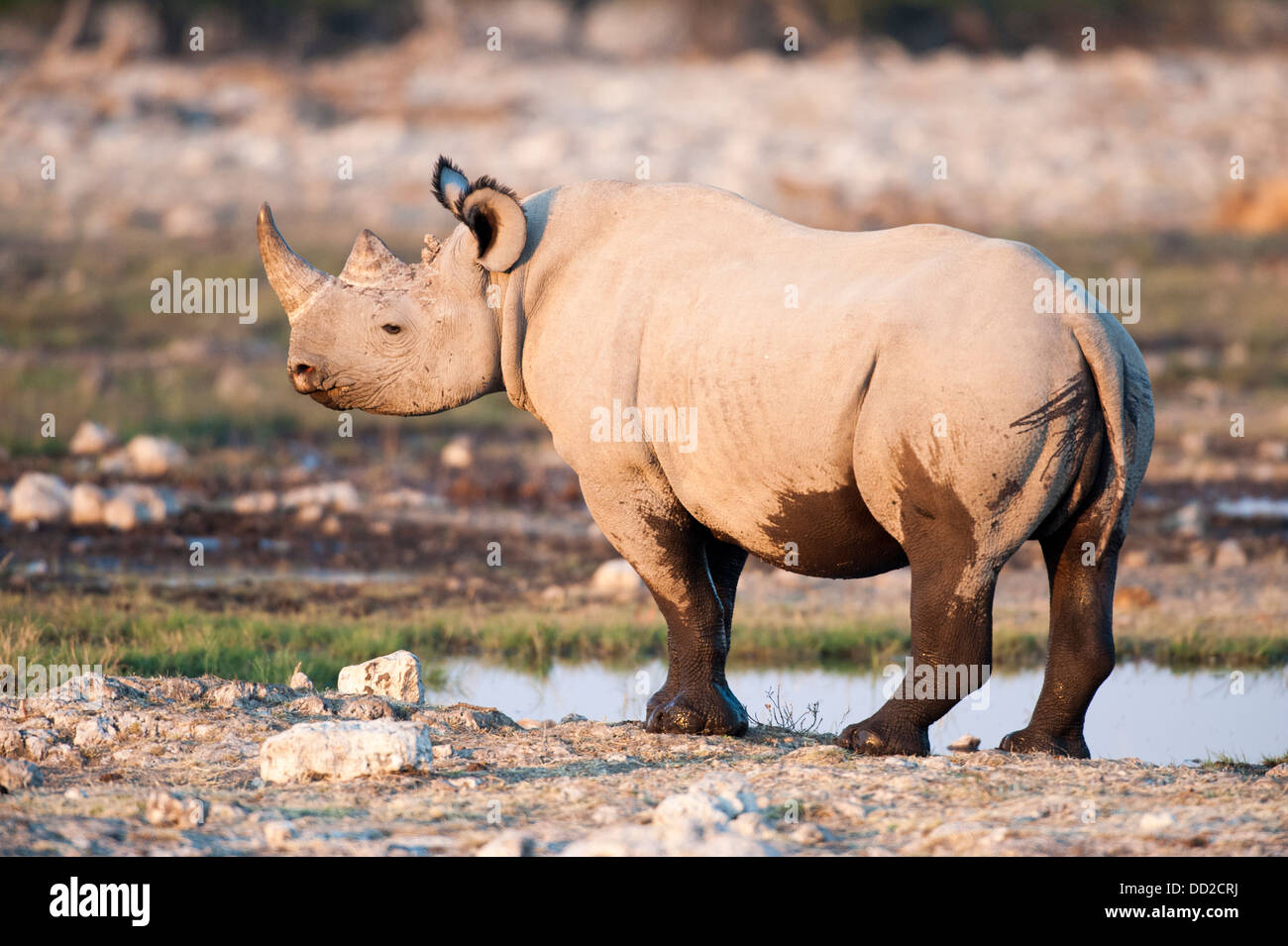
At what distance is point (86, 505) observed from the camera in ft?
38.2

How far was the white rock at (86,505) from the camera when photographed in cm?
1159

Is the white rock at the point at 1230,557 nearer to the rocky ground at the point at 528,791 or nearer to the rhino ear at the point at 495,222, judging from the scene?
the rocky ground at the point at 528,791

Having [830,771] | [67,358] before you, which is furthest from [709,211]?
[67,358]

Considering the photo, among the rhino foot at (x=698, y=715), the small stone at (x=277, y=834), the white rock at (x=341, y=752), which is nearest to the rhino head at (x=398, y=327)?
the rhino foot at (x=698, y=715)

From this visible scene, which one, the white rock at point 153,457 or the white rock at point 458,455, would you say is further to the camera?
the white rock at point 458,455

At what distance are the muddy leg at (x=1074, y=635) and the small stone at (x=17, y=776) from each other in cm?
325

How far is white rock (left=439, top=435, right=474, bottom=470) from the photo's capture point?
14.0m

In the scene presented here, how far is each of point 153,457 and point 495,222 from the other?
671cm

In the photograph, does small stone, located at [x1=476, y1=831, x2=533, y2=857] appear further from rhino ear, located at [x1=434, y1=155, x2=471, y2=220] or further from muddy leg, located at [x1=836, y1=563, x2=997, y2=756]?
rhino ear, located at [x1=434, y1=155, x2=471, y2=220]

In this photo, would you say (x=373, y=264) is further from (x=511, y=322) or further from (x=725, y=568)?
(x=725, y=568)

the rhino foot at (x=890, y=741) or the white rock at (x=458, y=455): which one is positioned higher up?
the white rock at (x=458, y=455)

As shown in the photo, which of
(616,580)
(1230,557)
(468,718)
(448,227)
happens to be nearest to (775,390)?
(468,718)

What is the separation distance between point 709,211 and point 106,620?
3789 millimetres

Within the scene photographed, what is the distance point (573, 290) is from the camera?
702 centimetres
